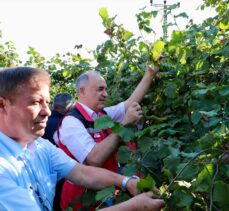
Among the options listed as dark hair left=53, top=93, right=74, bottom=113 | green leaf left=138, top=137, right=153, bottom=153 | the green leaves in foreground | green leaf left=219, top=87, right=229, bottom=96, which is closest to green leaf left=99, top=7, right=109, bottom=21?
the green leaves in foreground

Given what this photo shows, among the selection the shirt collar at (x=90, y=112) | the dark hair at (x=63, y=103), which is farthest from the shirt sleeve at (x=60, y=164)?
the dark hair at (x=63, y=103)

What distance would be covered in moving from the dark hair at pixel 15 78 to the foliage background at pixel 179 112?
384mm

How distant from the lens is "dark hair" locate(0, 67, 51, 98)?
1843 millimetres

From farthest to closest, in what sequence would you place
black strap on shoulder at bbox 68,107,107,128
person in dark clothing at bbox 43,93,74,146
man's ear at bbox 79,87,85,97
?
person in dark clothing at bbox 43,93,74,146, man's ear at bbox 79,87,85,97, black strap on shoulder at bbox 68,107,107,128

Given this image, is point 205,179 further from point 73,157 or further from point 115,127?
point 73,157

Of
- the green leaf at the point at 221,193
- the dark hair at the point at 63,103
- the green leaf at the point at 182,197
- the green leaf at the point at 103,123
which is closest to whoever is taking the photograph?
the green leaf at the point at 221,193

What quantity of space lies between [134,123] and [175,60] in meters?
0.56

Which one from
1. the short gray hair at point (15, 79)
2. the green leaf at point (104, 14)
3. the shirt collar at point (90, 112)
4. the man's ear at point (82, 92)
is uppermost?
the green leaf at point (104, 14)

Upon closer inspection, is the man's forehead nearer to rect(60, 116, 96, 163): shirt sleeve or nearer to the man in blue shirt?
rect(60, 116, 96, 163): shirt sleeve

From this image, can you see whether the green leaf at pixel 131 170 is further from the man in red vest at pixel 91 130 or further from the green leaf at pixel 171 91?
the green leaf at pixel 171 91

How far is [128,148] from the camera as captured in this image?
216cm

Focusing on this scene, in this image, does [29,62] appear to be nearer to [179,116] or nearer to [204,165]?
[179,116]

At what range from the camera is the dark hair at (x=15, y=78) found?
6.05ft

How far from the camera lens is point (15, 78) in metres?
1.85
